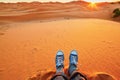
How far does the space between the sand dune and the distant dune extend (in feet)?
4.93

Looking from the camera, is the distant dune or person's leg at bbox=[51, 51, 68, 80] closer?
person's leg at bbox=[51, 51, 68, 80]

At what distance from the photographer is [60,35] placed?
4789 mm

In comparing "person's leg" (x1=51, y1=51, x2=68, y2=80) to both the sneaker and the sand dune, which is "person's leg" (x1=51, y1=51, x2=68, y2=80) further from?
the sand dune

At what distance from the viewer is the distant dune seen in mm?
7187

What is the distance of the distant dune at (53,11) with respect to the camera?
23.6 ft

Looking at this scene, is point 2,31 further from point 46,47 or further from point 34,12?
point 34,12

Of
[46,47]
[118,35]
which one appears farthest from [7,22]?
[118,35]

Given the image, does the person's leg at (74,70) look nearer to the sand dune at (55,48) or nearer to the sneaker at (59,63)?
the sneaker at (59,63)

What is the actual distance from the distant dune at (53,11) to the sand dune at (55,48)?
150cm

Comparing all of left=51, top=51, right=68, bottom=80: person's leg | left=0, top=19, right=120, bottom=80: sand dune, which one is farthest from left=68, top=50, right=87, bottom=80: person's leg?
left=0, top=19, right=120, bottom=80: sand dune

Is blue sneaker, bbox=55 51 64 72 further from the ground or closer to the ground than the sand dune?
further from the ground

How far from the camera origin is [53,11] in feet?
25.5

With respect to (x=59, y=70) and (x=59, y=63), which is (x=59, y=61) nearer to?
(x=59, y=63)

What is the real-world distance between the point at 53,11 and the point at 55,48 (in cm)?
389
